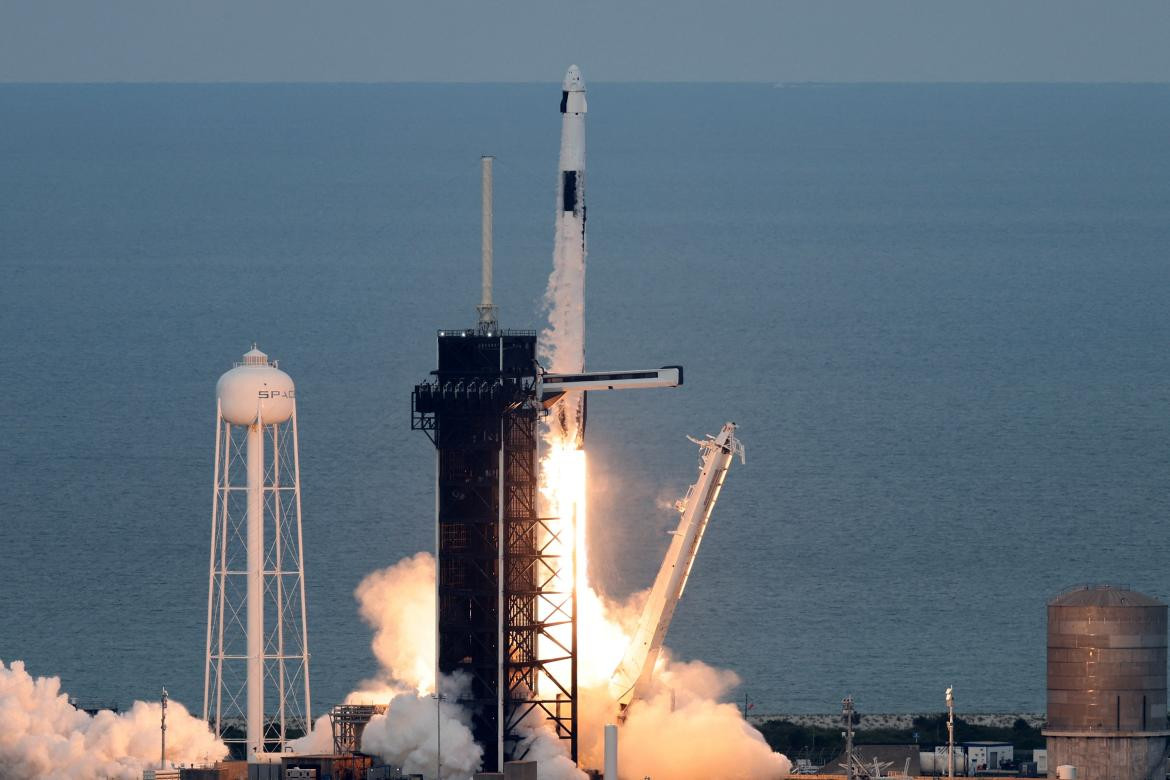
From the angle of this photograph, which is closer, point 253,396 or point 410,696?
point 410,696

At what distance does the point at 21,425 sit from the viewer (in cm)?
19112

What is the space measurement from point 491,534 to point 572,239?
9470 millimetres

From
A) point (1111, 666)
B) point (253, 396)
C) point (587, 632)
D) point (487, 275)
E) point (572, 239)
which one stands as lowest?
point (1111, 666)

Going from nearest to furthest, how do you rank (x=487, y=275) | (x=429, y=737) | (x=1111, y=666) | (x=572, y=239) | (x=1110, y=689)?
(x=429, y=737)
(x=487, y=275)
(x=572, y=239)
(x=1110, y=689)
(x=1111, y=666)

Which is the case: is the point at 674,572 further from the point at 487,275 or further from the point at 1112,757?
the point at 1112,757

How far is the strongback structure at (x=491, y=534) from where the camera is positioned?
7762 cm

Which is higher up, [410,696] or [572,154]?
[572,154]

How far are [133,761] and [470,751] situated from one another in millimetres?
9403

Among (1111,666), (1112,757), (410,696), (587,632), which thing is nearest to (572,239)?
(587,632)

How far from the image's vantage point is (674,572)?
80.6m

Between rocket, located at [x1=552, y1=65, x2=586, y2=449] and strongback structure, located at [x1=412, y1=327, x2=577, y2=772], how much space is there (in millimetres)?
3525

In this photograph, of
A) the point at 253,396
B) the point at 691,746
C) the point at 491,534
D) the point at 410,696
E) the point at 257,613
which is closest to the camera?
the point at 491,534

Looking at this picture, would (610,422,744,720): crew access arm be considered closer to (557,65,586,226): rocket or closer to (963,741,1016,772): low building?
(557,65,586,226): rocket

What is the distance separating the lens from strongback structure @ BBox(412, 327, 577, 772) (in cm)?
7762
